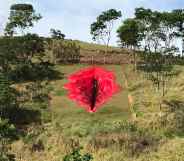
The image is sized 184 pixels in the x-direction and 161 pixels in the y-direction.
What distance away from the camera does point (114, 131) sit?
6512cm

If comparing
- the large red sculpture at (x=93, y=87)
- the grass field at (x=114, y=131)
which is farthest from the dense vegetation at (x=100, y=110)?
the large red sculpture at (x=93, y=87)

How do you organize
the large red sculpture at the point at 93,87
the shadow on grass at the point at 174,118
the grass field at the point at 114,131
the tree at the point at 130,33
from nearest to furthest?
the large red sculpture at the point at 93,87 → the grass field at the point at 114,131 → the shadow on grass at the point at 174,118 → the tree at the point at 130,33

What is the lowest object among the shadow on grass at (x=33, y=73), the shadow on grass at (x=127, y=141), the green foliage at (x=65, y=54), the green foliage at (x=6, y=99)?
the shadow on grass at (x=127, y=141)

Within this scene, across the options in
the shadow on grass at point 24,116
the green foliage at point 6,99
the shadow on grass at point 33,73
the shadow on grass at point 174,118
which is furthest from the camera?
the shadow on grass at point 33,73

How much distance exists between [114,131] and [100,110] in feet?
34.5

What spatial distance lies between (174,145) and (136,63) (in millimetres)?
43592

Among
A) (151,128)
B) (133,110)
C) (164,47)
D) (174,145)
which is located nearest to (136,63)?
(164,47)

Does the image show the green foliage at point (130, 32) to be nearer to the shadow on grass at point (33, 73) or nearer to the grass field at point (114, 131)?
the shadow on grass at point (33, 73)

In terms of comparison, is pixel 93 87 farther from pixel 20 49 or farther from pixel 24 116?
pixel 20 49

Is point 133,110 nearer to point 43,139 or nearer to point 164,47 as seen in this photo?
point 43,139

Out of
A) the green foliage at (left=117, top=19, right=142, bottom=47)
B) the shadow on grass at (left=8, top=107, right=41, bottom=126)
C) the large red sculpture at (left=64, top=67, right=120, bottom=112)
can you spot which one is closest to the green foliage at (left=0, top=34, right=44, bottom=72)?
the green foliage at (left=117, top=19, right=142, bottom=47)

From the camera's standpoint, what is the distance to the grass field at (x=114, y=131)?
6091cm

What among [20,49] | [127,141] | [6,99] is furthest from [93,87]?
[20,49]

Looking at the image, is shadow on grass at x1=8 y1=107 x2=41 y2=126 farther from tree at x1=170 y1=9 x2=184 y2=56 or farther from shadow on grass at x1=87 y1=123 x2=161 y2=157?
tree at x1=170 y1=9 x2=184 y2=56
